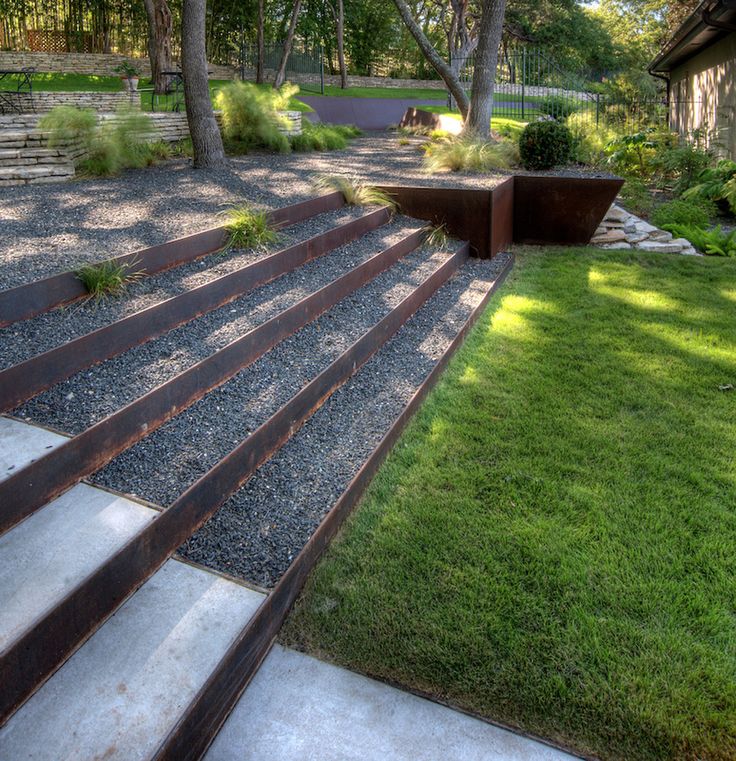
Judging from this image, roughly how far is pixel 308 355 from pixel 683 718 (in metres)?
2.51

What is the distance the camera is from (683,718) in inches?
74.2

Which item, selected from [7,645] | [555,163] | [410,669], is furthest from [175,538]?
[555,163]

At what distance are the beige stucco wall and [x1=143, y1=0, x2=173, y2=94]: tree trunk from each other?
1060 cm

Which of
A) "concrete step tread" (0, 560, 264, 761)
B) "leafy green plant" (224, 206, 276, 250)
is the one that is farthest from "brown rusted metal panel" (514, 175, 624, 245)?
"concrete step tread" (0, 560, 264, 761)

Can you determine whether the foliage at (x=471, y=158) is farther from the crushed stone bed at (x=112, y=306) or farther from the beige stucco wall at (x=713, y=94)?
the crushed stone bed at (x=112, y=306)

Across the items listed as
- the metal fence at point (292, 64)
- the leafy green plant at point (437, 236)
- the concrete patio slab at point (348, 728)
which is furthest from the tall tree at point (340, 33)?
the concrete patio slab at point (348, 728)

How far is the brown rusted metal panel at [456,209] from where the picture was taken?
6305 mm

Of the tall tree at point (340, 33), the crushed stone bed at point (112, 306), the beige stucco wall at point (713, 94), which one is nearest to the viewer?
the crushed stone bed at point (112, 306)

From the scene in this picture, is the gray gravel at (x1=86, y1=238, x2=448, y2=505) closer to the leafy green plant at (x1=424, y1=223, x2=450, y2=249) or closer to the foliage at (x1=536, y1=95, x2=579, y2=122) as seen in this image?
the leafy green plant at (x1=424, y1=223, x2=450, y2=249)

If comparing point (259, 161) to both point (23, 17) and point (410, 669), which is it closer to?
point (410, 669)

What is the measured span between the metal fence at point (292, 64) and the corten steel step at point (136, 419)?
20096 mm

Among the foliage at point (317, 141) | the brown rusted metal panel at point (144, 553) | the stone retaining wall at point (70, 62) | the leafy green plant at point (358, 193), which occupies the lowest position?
the brown rusted metal panel at point (144, 553)

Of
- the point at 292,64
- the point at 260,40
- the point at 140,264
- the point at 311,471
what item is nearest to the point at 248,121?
the point at 140,264

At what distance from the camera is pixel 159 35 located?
1445 cm
